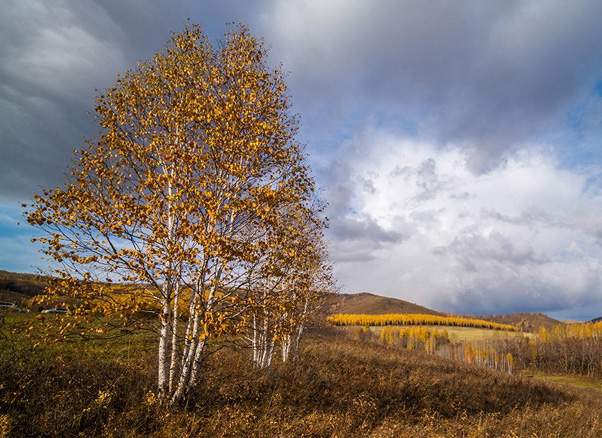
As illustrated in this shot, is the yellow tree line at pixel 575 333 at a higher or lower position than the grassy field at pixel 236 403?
lower

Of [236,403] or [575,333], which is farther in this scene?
[575,333]

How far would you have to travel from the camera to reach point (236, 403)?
981 centimetres

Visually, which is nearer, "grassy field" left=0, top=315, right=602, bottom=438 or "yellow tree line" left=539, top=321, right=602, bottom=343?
"grassy field" left=0, top=315, right=602, bottom=438

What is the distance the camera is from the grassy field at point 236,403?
7273 millimetres

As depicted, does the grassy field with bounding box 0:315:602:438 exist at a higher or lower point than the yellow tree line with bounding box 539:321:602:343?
higher

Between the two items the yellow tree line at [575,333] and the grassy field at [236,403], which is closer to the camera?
the grassy field at [236,403]

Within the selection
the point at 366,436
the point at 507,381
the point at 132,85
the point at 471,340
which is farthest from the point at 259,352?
the point at 471,340

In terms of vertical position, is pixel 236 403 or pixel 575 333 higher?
pixel 236 403

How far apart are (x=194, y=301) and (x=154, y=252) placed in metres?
1.98

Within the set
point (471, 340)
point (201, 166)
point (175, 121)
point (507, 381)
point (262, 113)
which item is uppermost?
point (262, 113)

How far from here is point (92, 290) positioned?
721 cm

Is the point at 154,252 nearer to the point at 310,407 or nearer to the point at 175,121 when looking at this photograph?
the point at 175,121

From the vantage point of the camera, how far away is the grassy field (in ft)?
23.9

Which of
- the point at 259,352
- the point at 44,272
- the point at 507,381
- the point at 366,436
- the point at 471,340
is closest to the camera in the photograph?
the point at 44,272
